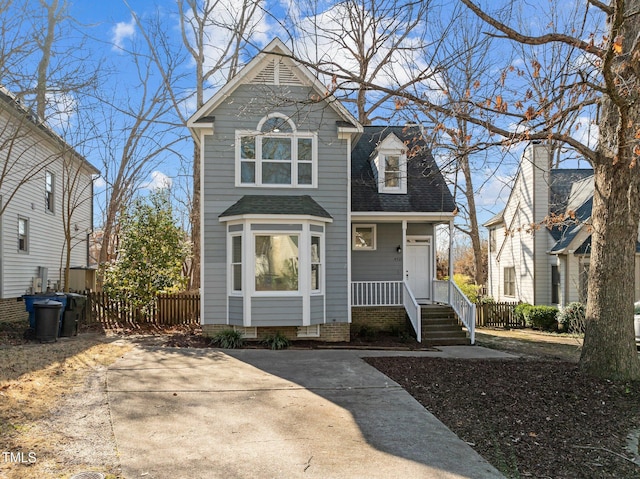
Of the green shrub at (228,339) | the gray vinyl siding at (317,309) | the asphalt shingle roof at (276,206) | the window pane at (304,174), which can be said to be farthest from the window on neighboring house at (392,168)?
the green shrub at (228,339)

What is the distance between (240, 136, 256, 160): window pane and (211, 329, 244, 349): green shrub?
4512 mm

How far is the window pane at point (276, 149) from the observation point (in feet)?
41.5

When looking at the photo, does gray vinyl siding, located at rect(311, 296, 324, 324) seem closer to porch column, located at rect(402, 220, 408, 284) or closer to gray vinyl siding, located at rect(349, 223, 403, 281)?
gray vinyl siding, located at rect(349, 223, 403, 281)

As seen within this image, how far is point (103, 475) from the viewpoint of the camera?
410cm

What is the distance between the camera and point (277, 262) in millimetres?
12039

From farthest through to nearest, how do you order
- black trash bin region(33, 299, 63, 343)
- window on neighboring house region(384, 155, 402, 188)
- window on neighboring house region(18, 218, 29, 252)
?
1. window on neighboring house region(18, 218, 29, 252)
2. window on neighboring house region(384, 155, 402, 188)
3. black trash bin region(33, 299, 63, 343)

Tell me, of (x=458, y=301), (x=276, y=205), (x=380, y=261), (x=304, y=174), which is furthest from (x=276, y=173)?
(x=458, y=301)

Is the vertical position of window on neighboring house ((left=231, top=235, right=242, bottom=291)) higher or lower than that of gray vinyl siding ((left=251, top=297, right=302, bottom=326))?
higher

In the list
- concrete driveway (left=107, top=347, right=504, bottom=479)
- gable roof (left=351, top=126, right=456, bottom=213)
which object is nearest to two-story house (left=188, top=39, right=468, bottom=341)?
gable roof (left=351, top=126, right=456, bottom=213)

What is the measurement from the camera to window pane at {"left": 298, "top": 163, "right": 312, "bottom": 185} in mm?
12727

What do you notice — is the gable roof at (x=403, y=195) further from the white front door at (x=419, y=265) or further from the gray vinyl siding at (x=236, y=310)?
the gray vinyl siding at (x=236, y=310)

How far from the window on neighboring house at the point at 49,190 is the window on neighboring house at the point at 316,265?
1129 cm

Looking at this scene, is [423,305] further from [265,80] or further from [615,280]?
[265,80]

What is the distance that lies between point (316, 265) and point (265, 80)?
510 cm
